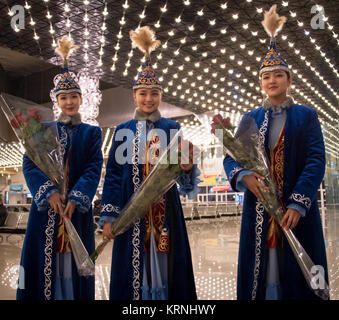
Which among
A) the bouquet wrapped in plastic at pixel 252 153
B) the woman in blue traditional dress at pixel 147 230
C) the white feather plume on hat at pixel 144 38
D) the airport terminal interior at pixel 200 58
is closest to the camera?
the bouquet wrapped in plastic at pixel 252 153

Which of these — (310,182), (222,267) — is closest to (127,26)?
(222,267)

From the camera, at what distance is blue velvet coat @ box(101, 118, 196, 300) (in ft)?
6.34

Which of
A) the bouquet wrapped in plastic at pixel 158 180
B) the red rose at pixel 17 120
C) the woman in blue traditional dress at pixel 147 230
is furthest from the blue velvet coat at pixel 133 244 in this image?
the red rose at pixel 17 120

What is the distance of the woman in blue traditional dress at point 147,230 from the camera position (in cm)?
193

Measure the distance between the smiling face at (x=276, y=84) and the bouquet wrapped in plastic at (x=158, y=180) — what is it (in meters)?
0.54

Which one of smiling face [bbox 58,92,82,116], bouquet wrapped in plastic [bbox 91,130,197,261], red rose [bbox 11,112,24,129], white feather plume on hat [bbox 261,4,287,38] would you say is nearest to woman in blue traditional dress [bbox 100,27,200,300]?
bouquet wrapped in plastic [bbox 91,130,197,261]

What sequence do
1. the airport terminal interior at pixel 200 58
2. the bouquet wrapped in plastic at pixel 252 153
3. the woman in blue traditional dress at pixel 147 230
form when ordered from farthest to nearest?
the airport terminal interior at pixel 200 58, the woman in blue traditional dress at pixel 147 230, the bouquet wrapped in plastic at pixel 252 153

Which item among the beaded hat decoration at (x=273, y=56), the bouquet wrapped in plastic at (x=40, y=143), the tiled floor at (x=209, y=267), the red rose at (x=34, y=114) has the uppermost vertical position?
the beaded hat decoration at (x=273, y=56)

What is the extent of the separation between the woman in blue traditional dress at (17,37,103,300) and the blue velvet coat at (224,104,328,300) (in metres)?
0.85

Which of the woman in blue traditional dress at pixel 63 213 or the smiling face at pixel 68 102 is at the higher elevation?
the smiling face at pixel 68 102

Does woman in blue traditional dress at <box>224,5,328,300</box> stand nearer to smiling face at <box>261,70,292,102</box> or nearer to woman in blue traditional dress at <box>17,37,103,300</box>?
smiling face at <box>261,70,292,102</box>

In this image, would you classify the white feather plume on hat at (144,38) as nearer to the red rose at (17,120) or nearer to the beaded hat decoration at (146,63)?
the beaded hat decoration at (146,63)

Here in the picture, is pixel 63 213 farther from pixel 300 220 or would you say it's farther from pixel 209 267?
pixel 209 267
